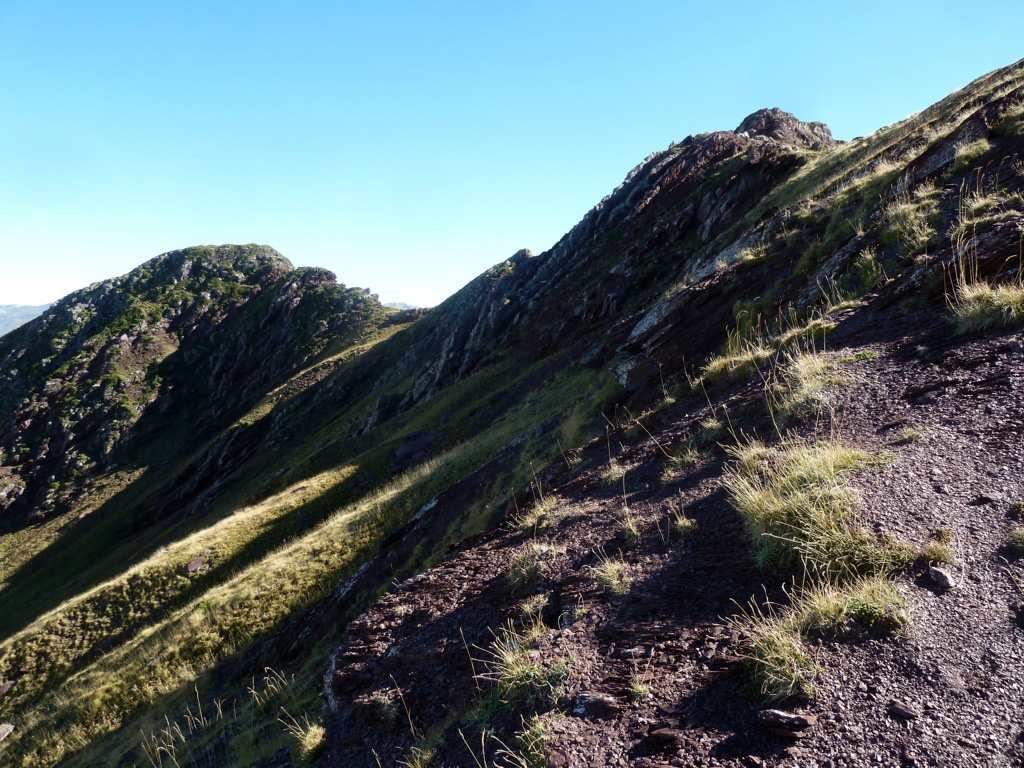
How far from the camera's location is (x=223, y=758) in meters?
7.70

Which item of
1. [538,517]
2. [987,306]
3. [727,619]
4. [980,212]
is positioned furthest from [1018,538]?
[980,212]

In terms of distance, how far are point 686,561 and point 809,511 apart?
51.4 inches

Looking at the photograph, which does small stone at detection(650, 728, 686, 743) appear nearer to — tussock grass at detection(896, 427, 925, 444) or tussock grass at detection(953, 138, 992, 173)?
tussock grass at detection(896, 427, 925, 444)

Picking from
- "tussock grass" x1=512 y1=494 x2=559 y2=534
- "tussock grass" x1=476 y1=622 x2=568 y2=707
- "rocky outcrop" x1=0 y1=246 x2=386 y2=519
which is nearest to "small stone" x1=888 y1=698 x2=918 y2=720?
"tussock grass" x1=476 y1=622 x2=568 y2=707

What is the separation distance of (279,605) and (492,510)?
8922 millimetres

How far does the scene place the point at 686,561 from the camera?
504cm

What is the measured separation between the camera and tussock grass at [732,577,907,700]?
10.8 ft

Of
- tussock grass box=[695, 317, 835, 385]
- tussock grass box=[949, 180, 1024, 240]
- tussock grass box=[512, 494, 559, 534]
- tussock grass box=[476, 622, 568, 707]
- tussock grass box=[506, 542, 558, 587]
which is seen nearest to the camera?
tussock grass box=[476, 622, 568, 707]

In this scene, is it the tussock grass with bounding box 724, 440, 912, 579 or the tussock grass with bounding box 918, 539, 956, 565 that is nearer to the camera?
the tussock grass with bounding box 918, 539, 956, 565

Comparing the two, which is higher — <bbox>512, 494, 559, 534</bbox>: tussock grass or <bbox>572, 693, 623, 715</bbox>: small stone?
<bbox>512, 494, 559, 534</bbox>: tussock grass

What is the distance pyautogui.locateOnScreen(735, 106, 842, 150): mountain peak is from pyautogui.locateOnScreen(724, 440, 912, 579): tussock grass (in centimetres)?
5678

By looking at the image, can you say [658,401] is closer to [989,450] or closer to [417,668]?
[989,450]

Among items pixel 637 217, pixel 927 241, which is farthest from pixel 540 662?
pixel 637 217

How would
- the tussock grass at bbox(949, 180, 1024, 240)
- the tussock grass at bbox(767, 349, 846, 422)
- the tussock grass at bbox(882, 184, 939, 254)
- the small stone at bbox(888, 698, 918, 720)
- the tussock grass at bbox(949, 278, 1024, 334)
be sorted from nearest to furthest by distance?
the small stone at bbox(888, 698, 918, 720) → the tussock grass at bbox(949, 278, 1024, 334) → the tussock grass at bbox(767, 349, 846, 422) → the tussock grass at bbox(949, 180, 1024, 240) → the tussock grass at bbox(882, 184, 939, 254)
